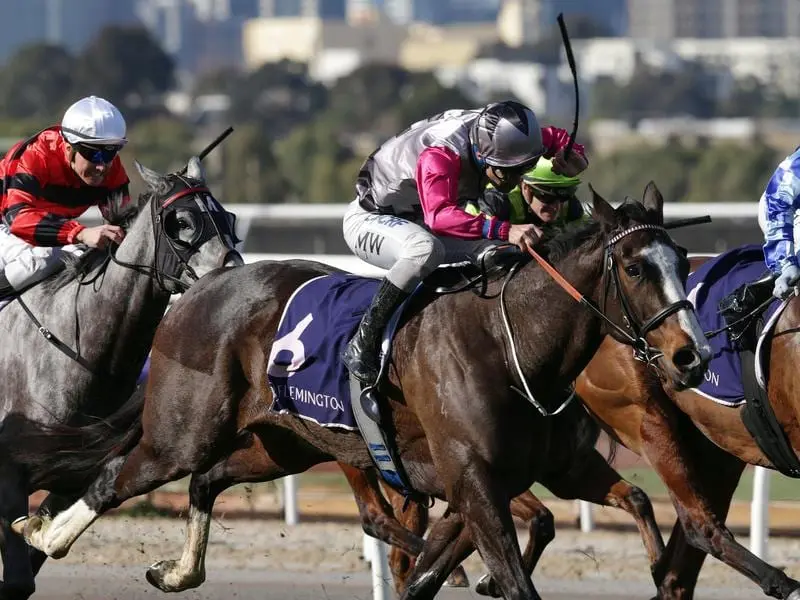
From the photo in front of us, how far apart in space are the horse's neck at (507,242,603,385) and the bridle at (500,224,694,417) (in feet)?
0.08

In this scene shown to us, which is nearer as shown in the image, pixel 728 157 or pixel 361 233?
pixel 361 233

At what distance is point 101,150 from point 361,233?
1178mm

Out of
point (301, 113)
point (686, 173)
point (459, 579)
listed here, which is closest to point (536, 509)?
point (459, 579)

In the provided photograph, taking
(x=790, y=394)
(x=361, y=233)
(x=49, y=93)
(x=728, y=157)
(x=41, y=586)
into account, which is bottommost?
(x=49, y=93)

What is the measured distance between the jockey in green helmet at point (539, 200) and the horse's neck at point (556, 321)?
1.93ft

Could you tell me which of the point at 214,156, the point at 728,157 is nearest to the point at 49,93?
the point at 214,156

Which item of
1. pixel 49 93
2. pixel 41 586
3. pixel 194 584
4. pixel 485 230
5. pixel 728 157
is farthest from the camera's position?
pixel 49 93

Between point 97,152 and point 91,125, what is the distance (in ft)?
0.39

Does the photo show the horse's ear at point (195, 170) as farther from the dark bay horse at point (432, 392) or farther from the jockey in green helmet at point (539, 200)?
the jockey in green helmet at point (539, 200)

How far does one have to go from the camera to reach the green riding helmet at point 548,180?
591 centimetres

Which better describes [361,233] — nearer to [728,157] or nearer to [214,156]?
[728,157]

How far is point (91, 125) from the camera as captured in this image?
629 centimetres

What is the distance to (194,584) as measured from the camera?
6.21 meters

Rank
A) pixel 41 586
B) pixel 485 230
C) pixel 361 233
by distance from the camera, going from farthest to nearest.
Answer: pixel 41 586
pixel 361 233
pixel 485 230
